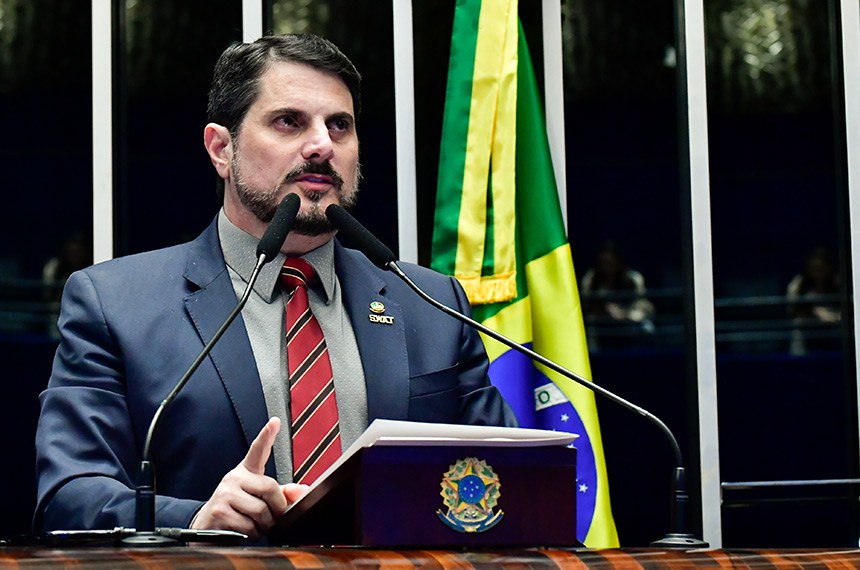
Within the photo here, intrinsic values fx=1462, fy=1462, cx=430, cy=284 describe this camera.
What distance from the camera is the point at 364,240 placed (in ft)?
7.01

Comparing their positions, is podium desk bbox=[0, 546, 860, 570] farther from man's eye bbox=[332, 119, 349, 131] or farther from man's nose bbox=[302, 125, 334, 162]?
man's eye bbox=[332, 119, 349, 131]

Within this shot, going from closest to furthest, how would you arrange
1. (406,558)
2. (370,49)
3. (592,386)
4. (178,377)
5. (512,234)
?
(406,558) < (592,386) < (178,377) < (512,234) < (370,49)

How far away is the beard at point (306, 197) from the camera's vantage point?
253 cm

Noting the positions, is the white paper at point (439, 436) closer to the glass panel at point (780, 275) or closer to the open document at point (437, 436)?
the open document at point (437, 436)

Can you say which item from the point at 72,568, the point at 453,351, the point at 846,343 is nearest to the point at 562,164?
the point at 846,343

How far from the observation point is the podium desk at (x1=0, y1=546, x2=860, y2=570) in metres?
1.36

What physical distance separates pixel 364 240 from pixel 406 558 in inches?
29.5

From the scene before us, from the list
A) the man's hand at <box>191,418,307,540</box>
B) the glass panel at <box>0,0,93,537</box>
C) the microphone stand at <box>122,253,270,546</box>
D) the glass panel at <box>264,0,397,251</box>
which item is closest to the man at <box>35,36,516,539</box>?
the man's hand at <box>191,418,307,540</box>

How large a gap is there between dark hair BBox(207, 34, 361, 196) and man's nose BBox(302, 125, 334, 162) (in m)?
0.16

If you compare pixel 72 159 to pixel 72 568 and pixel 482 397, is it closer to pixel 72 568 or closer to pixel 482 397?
pixel 482 397

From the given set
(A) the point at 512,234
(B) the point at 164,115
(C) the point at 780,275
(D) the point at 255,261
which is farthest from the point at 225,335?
(C) the point at 780,275

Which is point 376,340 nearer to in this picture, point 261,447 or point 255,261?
point 255,261

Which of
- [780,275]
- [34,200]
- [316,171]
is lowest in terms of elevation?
[780,275]

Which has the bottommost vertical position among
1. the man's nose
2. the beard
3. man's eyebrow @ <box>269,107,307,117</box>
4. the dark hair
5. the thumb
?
the thumb
